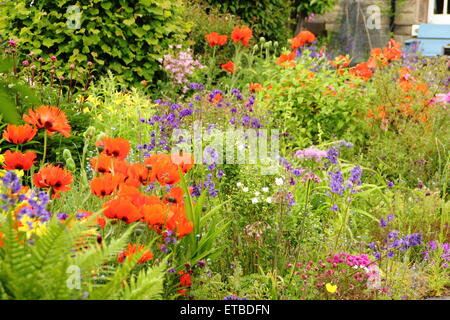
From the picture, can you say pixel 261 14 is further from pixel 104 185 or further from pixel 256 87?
pixel 104 185

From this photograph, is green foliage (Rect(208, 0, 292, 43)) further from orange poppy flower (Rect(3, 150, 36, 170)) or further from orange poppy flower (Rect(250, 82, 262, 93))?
orange poppy flower (Rect(3, 150, 36, 170))

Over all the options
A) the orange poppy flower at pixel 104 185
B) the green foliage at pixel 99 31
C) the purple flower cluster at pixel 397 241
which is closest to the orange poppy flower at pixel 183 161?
the orange poppy flower at pixel 104 185

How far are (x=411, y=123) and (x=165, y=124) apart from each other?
222 cm

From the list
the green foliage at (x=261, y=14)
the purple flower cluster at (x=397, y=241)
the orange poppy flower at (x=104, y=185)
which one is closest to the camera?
the orange poppy flower at (x=104, y=185)

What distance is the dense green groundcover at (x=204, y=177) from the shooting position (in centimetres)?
211

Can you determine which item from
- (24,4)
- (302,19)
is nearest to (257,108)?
(24,4)

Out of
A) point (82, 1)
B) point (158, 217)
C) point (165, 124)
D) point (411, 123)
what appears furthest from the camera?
point (82, 1)

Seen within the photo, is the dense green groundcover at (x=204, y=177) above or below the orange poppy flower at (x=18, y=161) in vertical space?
below

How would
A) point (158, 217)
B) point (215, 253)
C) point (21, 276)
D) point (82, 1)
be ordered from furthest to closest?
point (82, 1)
point (215, 253)
point (158, 217)
point (21, 276)

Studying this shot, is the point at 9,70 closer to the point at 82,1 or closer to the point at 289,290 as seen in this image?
the point at 82,1

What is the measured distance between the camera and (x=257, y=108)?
5484 millimetres

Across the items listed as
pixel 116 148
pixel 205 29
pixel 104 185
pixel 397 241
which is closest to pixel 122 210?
pixel 104 185

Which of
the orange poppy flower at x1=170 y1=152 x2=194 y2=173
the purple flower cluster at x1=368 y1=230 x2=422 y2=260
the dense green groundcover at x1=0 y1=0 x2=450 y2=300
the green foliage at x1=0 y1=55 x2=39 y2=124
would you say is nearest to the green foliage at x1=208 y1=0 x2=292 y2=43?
the dense green groundcover at x1=0 y1=0 x2=450 y2=300

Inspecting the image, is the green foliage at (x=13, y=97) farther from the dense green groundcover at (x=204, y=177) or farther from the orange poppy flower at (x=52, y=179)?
the orange poppy flower at (x=52, y=179)
